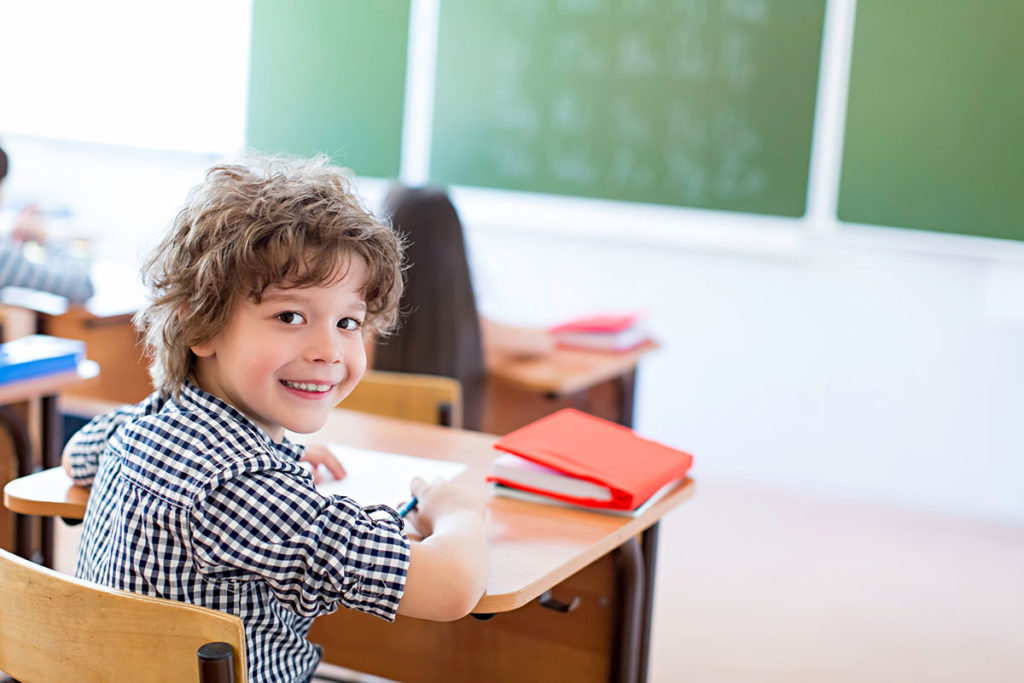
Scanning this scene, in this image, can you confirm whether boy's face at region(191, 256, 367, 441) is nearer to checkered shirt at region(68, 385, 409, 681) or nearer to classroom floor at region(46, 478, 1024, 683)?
checkered shirt at region(68, 385, 409, 681)

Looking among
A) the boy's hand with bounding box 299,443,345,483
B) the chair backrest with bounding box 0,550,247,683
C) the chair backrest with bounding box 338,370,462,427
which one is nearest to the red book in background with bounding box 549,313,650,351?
the chair backrest with bounding box 338,370,462,427

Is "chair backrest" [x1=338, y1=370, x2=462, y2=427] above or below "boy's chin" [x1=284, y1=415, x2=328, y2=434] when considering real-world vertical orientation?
below

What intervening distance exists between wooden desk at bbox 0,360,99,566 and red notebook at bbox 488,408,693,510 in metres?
0.84

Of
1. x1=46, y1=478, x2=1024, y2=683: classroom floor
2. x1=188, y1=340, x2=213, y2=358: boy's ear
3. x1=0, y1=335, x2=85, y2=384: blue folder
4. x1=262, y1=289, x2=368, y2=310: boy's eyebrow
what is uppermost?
x1=262, y1=289, x2=368, y2=310: boy's eyebrow

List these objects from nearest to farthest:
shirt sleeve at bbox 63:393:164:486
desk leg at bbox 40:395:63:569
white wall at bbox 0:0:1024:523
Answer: shirt sleeve at bbox 63:393:164:486 → desk leg at bbox 40:395:63:569 → white wall at bbox 0:0:1024:523

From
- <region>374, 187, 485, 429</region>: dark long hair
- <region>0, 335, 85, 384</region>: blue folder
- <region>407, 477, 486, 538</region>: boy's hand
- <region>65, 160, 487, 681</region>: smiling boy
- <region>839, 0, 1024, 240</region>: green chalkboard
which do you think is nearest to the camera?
→ <region>65, 160, 487, 681</region>: smiling boy

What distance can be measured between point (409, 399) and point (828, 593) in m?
1.64

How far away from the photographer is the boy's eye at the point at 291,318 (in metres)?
1.27

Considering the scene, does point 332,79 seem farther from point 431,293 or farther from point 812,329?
point 431,293

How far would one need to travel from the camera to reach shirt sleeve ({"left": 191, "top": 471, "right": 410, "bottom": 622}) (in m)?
1.14

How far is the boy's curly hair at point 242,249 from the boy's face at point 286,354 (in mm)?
16

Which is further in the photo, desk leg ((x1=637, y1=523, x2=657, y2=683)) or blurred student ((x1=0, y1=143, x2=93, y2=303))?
blurred student ((x1=0, y1=143, x2=93, y2=303))

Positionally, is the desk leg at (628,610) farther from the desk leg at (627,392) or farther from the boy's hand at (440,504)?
the desk leg at (627,392)

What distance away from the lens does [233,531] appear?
1.14 metres
